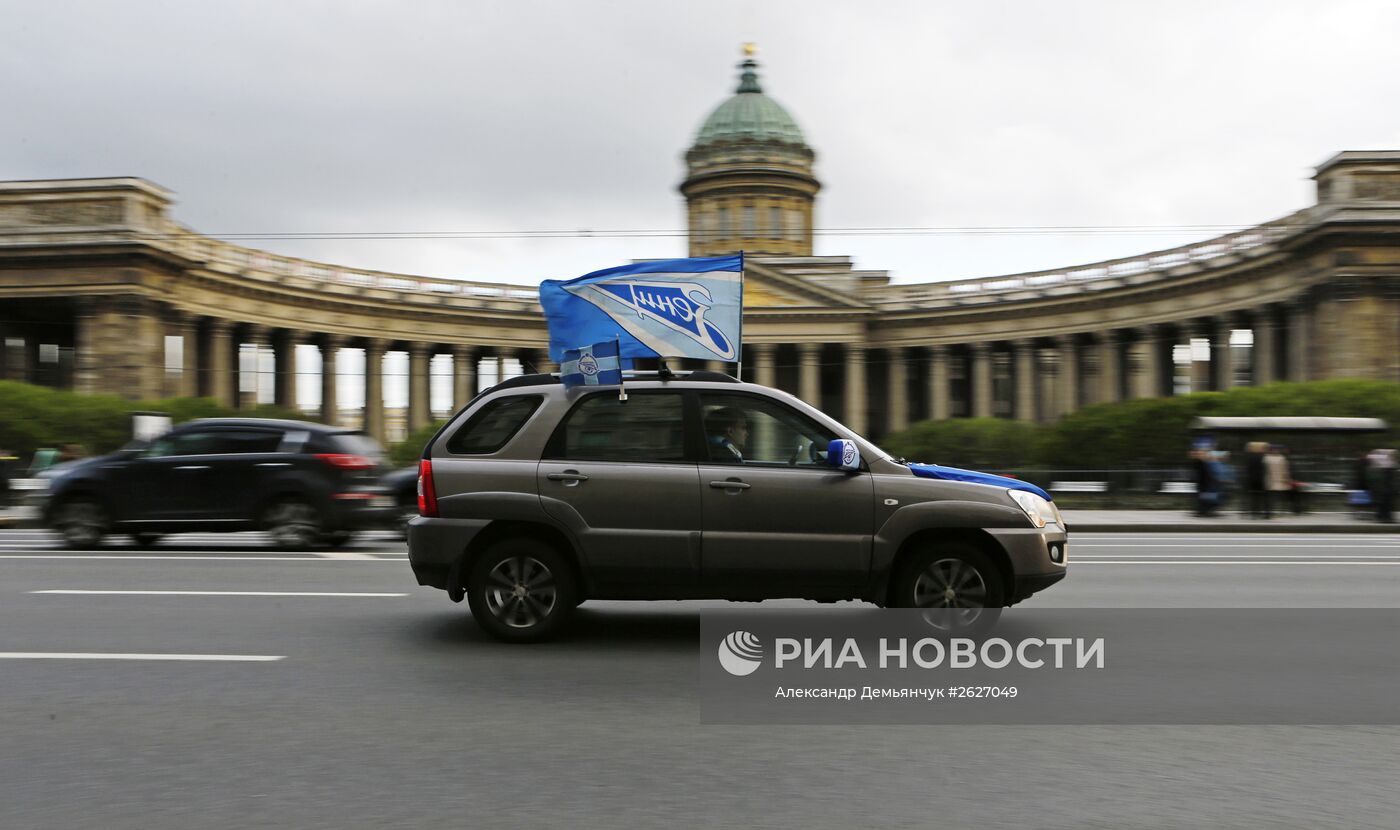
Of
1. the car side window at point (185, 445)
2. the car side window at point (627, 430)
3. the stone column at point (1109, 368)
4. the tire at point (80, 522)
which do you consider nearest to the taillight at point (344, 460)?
the car side window at point (185, 445)

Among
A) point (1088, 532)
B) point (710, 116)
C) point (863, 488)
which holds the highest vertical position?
point (710, 116)

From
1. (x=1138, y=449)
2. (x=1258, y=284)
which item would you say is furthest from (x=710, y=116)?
(x=1138, y=449)

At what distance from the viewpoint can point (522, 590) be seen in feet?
28.9

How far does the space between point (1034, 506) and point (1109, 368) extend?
60282mm

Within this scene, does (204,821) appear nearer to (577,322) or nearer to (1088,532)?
(577,322)

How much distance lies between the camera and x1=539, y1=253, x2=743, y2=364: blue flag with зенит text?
1042 centimetres

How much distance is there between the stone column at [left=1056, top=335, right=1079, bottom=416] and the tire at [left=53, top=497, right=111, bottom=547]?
56.6 metres

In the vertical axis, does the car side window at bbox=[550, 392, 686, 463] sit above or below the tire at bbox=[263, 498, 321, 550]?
above

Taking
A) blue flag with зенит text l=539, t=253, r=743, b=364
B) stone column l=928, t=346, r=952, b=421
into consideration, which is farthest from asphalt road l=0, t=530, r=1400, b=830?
stone column l=928, t=346, r=952, b=421

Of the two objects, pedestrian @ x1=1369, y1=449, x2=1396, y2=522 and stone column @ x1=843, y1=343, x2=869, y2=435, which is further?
stone column @ x1=843, y1=343, x2=869, y2=435

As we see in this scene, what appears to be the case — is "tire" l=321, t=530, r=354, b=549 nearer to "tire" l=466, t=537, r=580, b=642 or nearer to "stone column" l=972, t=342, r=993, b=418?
"tire" l=466, t=537, r=580, b=642

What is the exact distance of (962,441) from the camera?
45.7 metres

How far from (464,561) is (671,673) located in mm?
1887

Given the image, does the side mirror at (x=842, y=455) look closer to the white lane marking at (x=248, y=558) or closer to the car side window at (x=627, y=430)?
the car side window at (x=627, y=430)
